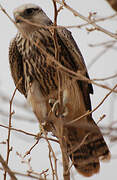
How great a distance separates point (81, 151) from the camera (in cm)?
420

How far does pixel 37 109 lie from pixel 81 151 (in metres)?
0.78

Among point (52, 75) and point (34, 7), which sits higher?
point (34, 7)

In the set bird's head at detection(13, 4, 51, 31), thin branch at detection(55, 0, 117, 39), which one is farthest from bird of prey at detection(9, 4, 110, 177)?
thin branch at detection(55, 0, 117, 39)

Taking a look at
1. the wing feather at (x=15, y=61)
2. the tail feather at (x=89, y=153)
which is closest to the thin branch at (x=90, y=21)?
the wing feather at (x=15, y=61)

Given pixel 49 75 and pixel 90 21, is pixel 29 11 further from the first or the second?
Result: pixel 90 21

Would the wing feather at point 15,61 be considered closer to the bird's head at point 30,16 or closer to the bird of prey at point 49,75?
the bird of prey at point 49,75

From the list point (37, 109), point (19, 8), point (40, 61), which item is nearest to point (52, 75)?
point (40, 61)

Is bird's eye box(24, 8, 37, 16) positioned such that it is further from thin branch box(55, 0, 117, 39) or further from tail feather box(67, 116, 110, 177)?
thin branch box(55, 0, 117, 39)

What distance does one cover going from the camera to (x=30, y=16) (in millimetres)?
3898

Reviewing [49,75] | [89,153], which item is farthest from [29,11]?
[89,153]

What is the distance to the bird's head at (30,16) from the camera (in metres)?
3.76

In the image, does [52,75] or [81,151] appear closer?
[52,75]

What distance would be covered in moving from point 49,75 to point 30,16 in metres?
0.72

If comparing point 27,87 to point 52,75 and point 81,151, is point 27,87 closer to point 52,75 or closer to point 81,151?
point 52,75
